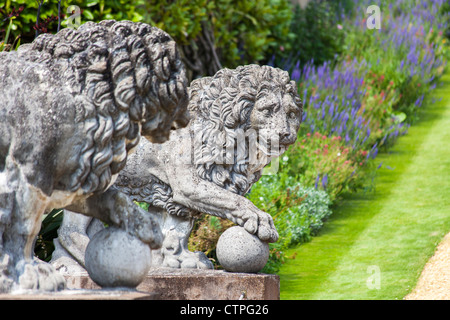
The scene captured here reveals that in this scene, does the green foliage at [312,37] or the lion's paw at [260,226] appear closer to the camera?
the lion's paw at [260,226]

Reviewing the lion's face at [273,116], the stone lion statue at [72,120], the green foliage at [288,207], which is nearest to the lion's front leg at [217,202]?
the lion's face at [273,116]

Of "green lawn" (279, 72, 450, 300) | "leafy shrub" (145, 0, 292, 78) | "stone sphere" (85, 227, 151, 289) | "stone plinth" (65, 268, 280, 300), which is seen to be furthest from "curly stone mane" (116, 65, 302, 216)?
"leafy shrub" (145, 0, 292, 78)

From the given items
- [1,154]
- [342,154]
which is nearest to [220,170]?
[1,154]

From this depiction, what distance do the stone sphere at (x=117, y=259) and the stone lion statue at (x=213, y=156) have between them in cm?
165

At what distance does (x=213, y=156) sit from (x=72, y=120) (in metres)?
1.94

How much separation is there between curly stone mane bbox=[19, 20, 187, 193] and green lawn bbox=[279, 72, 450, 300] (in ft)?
12.8

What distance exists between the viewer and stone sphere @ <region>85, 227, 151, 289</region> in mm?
3209

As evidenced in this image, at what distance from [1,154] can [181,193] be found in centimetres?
198

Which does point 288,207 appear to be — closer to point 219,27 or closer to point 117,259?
point 219,27

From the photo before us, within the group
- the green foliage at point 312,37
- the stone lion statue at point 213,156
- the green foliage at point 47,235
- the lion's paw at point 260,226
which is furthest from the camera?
the green foliage at point 312,37

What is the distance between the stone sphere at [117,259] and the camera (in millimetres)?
3209

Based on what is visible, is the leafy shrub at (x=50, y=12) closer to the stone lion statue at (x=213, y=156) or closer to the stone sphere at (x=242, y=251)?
the stone lion statue at (x=213, y=156)

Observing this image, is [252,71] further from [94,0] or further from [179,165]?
[94,0]

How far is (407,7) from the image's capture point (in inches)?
609
